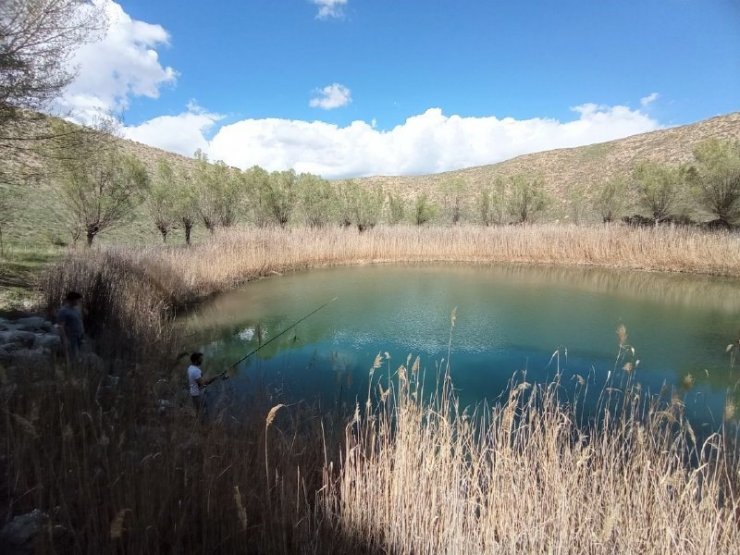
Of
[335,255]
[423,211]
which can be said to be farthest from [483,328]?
[423,211]

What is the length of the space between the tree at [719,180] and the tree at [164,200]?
67.0 feet

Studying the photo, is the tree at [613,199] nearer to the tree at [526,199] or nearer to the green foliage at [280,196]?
the tree at [526,199]

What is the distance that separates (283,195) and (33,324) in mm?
14514

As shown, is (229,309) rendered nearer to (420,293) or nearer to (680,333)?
(420,293)

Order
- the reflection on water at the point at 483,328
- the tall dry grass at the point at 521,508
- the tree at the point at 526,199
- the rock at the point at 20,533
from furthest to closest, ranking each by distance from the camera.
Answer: the tree at the point at 526,199, the reflection on water at the point at 483,328, the tall dry grass at the point at 521,508, the rock at the point at 20,533

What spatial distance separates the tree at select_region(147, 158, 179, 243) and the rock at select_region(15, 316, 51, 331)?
10367 mm

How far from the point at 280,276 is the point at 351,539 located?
1182 cm

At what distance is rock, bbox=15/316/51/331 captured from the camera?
195 inches

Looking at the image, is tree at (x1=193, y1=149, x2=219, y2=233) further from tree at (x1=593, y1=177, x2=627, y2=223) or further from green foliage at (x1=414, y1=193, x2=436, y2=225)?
tree at (x1=593, y1=177, x2=627, y2=223)

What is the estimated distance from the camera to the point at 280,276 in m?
13.5

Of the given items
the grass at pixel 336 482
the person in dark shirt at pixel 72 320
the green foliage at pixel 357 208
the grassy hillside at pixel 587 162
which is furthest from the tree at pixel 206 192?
the grassy hillside at pixel 587 162

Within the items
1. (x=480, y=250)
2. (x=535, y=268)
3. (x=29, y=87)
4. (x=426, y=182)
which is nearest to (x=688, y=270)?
(x=535, y=268)

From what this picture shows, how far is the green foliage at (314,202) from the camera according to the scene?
2005 centimetres

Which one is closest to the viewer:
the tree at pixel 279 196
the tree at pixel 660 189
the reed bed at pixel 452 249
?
the reed bed at pixel 452 249
